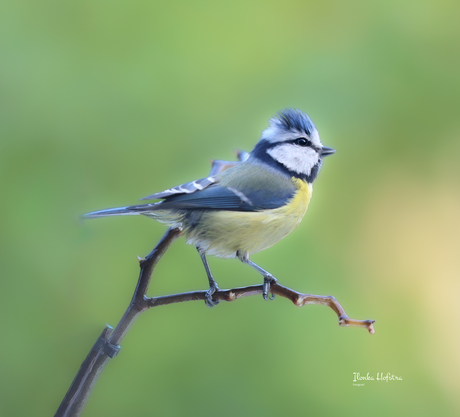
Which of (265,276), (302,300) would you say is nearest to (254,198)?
(265,276)

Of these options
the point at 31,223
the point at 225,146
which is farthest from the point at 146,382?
the point at 225,146

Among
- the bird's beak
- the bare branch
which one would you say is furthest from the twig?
the bird's beak

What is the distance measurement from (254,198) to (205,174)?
24cm

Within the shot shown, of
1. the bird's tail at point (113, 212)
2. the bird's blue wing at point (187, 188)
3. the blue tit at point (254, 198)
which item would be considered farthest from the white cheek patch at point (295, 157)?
the bird's tail at point (113, 212)

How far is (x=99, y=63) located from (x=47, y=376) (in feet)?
2.10

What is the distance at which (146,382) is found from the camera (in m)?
0.81

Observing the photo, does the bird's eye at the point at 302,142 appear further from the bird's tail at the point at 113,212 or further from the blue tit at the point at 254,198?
the bird's tail at the point at 113,212

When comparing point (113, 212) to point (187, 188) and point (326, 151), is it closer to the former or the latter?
point (187, 188)

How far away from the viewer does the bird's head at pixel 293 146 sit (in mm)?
690

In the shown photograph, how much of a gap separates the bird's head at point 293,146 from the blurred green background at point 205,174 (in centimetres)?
4

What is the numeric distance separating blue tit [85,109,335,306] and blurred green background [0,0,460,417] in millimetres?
65

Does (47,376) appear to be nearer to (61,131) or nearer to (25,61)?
(61,131)

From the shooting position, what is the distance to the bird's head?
0.69 m

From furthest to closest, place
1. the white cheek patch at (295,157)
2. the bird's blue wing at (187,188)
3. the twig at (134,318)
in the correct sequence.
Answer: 1. the white cheek patch at (295,157)
2. the bird's blue wing at (187,188)
3. the twig at (134,318)
